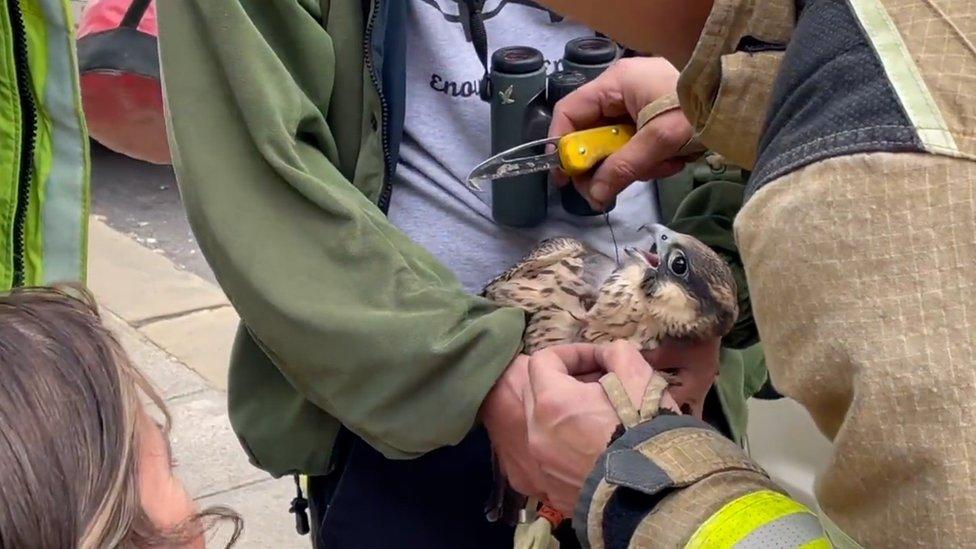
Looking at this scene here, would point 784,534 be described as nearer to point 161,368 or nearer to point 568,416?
point 568,416

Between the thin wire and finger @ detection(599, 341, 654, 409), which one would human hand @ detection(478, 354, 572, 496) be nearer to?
finger @ detection(599, 341, 654, 409)

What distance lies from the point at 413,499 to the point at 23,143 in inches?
31.9

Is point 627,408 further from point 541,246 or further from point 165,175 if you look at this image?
point 165,175

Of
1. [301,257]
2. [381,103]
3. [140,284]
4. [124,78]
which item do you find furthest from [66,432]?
[140,284]

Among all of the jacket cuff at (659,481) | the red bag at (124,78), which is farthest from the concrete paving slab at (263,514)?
the jacket cuff at (659,481)

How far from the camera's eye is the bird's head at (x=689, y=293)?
1666 millimetres

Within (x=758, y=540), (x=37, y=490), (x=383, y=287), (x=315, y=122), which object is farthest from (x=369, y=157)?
(x=758, y=540)

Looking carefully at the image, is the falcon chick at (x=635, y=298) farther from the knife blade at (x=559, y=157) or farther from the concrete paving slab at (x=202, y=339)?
the concrete paving slab at (x=202, y=339)

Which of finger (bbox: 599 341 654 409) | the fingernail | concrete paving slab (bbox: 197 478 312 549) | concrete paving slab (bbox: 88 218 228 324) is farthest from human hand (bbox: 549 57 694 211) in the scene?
concrete paving slab (bbox: 88 218 228 324)

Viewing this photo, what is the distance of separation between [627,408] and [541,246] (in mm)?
444

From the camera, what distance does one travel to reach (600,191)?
1.71 m

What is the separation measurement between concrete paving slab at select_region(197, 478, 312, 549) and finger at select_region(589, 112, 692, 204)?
7.65 ft

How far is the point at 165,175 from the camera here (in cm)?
774

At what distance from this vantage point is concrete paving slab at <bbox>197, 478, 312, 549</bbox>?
147 inches
